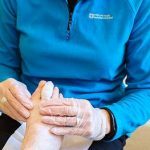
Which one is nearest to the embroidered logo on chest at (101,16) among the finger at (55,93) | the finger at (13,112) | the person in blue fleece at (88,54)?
the person in blue fleece at (88,54)

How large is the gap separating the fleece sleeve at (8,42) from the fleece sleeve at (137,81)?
384 millimetres

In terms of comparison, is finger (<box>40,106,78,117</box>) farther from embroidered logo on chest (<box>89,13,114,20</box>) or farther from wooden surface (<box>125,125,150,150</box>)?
wooden surface (<box>125,125,150,150</box>)

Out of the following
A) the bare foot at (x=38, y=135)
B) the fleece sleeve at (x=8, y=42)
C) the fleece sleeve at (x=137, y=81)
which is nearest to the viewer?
the bare foot at (x=38, y=135)

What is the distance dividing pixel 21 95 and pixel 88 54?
236 millimetres

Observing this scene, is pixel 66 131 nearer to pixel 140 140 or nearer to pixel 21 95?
pixel 21 95

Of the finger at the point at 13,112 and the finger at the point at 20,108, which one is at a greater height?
the finger at the point at 20,108

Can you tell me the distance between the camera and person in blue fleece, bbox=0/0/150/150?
1.07 m

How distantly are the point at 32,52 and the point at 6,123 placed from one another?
257 millimetres

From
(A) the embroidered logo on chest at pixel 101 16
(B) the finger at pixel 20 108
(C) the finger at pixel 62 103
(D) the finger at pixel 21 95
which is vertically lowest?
(B) the finger at pixel 20 108

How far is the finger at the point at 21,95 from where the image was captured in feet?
3.35

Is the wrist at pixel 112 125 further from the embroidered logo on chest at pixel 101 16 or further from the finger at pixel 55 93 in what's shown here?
the embroidered logo on chest at pixel 101 16

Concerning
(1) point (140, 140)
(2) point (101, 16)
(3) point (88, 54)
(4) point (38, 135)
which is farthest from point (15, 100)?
(1) point (140, 140)

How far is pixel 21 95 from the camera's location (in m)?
1.03

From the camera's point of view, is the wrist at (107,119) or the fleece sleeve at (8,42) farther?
the fleece sleeve at (8,42)
